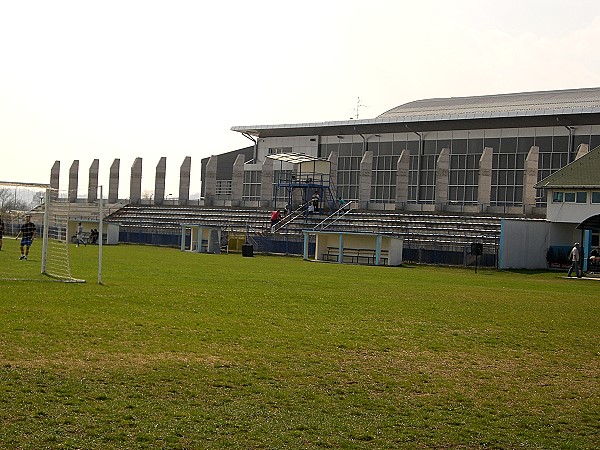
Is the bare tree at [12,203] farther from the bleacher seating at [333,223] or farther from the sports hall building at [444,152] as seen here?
the sports hall building at [444,152]

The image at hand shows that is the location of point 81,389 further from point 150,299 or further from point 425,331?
point 150,299

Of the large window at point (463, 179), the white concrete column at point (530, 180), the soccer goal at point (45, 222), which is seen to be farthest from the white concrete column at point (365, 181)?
the soccer goal at point (45, 222)

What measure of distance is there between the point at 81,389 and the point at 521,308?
1628cm

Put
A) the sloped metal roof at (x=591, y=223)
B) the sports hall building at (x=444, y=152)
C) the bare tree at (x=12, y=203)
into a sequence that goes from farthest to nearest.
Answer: the sports hall building at (x=444, y=152)
the sloped metal roof at (x=591, y=223)
the bare tree at (x=12, y=203)

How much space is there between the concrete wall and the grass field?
28365mm

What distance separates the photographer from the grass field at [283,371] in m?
10.4

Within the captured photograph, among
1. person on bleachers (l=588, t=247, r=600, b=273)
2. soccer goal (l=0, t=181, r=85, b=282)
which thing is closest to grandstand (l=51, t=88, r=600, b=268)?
person on bleachers (l=588, t=247, r=600, b=273)

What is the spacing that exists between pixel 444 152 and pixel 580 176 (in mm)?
15571

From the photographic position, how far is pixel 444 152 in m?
68.8

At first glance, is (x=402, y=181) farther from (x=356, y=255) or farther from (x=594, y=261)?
(x=594, y=261)

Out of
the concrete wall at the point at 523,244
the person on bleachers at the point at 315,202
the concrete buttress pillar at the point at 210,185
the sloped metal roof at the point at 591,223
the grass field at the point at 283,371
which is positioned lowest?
the grass field at the point at 283,371

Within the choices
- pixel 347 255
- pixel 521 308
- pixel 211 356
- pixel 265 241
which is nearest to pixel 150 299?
pixel 211 356

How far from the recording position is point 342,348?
53.4ft

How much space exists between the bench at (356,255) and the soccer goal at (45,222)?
17.3 meters
